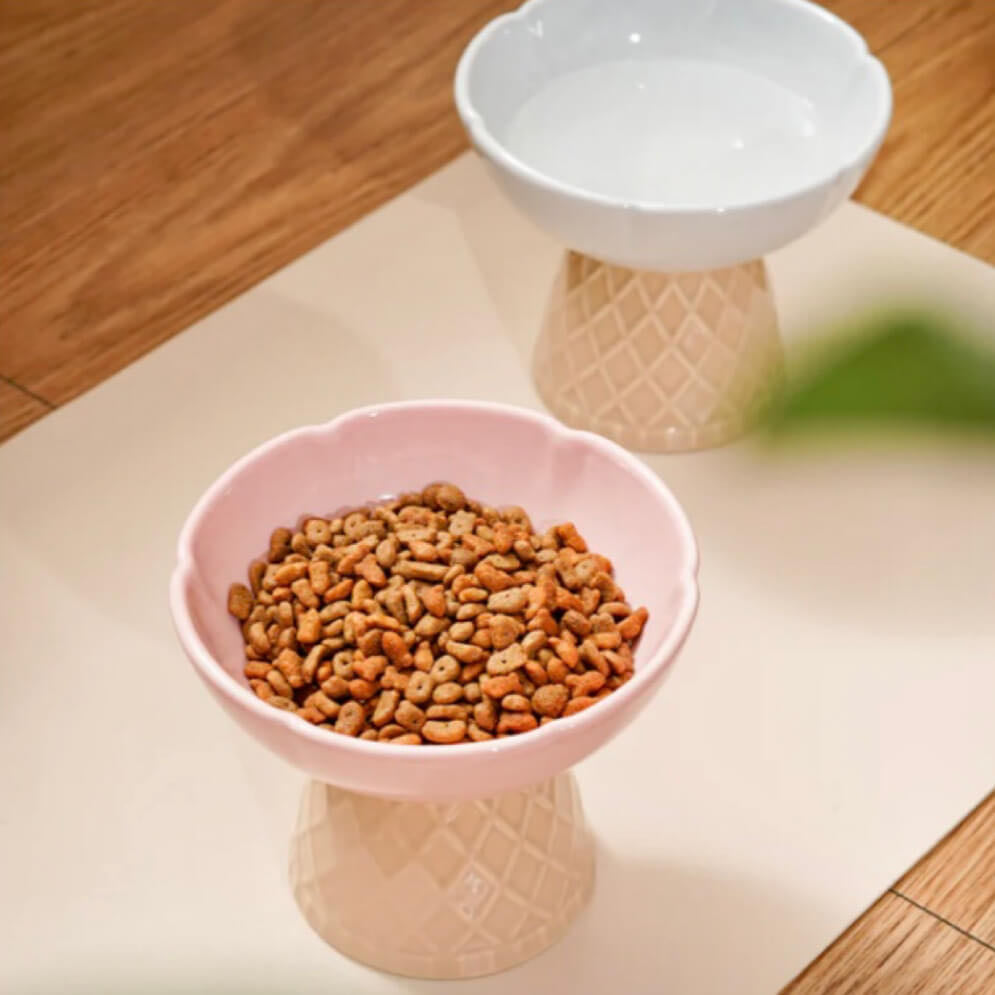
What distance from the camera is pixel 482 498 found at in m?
0.94

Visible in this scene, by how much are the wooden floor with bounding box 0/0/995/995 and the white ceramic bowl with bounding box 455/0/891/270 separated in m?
0.33

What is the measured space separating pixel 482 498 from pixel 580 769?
9.3 inches

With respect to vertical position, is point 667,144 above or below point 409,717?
below

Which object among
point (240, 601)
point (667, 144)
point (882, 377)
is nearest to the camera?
point (882, 377)

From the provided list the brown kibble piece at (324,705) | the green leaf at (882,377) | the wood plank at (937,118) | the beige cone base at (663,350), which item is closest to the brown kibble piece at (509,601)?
the brown kibble piece at (324,705)

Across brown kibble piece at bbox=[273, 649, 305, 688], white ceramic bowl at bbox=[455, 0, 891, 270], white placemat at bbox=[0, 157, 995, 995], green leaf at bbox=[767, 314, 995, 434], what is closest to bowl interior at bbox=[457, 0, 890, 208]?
white ceramic bowl at bbox=[455, 0, 891, 270]

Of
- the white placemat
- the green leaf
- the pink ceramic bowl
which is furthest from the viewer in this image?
the white placemat

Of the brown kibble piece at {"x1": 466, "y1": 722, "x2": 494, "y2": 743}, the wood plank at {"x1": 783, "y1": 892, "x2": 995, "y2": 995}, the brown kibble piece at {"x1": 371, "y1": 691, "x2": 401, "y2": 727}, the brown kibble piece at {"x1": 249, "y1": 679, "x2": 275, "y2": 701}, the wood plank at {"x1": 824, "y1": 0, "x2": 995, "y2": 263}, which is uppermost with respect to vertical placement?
the brown kibble piece at {"x1": 249, "y1": 679, "x2": 275, "y2": 701}

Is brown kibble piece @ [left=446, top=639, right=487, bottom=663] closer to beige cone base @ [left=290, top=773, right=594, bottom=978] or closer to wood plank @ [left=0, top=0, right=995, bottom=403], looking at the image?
beige cone base @ [left=290, top=773, right=594, bottom=978]

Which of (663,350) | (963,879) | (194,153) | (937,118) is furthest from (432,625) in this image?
(937,118)

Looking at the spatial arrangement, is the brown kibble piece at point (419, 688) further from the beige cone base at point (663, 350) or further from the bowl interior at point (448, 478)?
the beige cone base at point (663, 350)

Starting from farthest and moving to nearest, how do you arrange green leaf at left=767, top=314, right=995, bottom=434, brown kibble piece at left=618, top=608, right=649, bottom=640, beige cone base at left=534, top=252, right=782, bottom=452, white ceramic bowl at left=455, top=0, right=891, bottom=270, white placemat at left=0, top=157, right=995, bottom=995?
beige cone base at left=534, top=252, right=782, bottom=452, white ceramic bowl at left=455, top=0, right=891, bottom=270, white placemat at left=0, top=157, right=995, bottom=995, brown kibble piece at left=618, top=608, right=649, bottom=640, green leaf at left=767, top=314, right=995, bottom=434

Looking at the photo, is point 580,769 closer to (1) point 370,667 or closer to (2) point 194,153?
(1) point 370,667

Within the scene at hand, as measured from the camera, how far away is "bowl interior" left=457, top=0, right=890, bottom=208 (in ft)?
4.08
